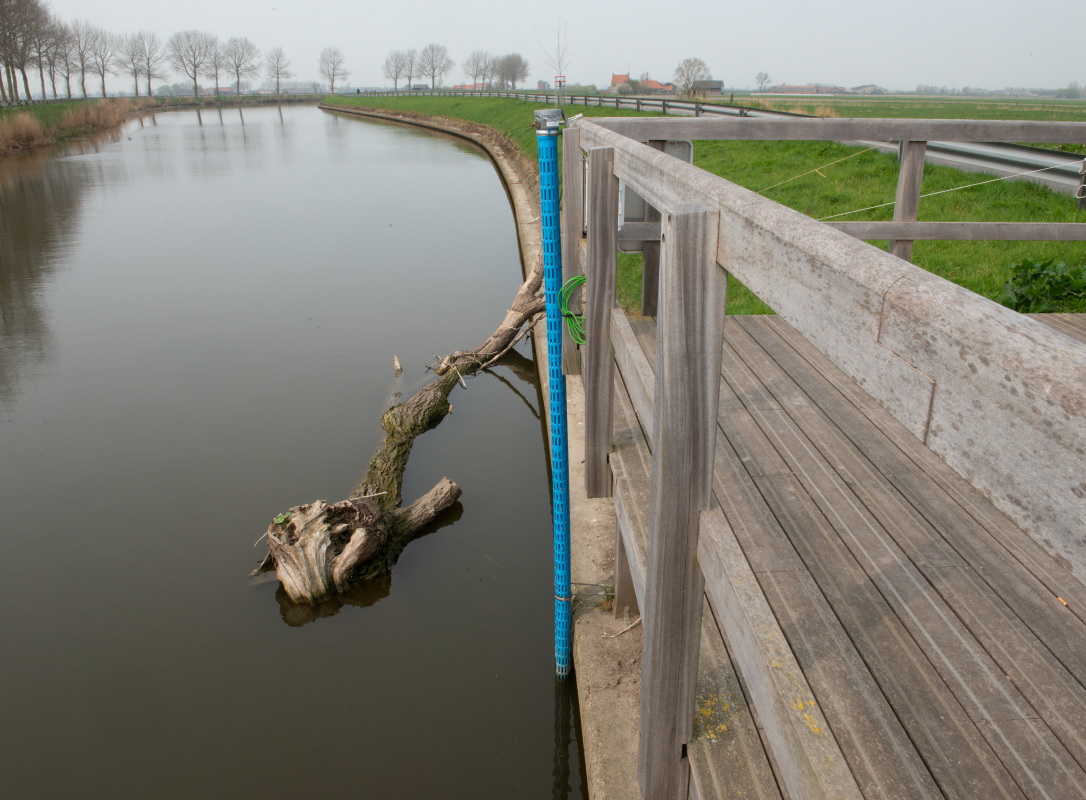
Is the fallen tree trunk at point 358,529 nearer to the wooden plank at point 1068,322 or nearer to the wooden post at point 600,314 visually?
the wooden post at point 600,314

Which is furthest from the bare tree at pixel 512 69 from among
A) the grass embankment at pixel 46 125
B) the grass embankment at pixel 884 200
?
the grass embankment at pixel 884 200

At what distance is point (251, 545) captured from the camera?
201 inches

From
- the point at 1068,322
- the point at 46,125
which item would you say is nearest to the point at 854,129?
the point at 1068,322

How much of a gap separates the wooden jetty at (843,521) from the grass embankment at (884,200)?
172 cm

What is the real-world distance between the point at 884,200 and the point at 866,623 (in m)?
8.33

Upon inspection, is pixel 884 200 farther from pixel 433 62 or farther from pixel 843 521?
pixel 433 62

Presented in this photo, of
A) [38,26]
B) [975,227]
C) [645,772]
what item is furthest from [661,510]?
[38,26]

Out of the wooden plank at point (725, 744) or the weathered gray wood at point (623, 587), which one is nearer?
the wooden plank at point (725, 744)

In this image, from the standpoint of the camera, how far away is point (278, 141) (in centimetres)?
3594

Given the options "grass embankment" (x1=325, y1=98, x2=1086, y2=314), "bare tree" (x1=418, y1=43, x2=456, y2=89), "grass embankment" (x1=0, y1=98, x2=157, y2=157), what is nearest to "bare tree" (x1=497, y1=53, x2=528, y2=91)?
"bare tree" (x1=418, y1=43, x2=456, y2=89)

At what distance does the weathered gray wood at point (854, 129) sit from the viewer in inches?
137

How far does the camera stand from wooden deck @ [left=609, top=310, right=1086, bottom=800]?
53.5 inches

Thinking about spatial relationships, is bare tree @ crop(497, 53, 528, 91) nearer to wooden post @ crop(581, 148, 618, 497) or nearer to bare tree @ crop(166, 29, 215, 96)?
bare tree @ crop(166, 29, 215, 96)

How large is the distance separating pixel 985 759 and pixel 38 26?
215 ft
